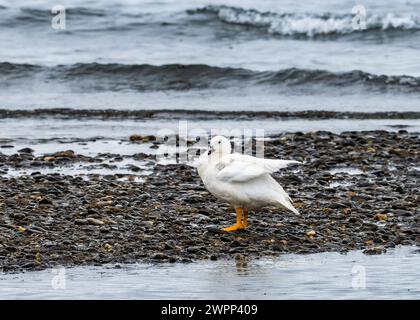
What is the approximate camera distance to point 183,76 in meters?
25.1

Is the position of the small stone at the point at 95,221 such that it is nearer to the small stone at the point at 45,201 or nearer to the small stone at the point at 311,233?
the small stone at the point at 45,201

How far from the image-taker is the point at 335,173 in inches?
543

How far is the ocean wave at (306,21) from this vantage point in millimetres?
29938

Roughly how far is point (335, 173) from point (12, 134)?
651 centimetres

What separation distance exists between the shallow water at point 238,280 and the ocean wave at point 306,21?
2087cm

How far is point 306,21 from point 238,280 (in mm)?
22621

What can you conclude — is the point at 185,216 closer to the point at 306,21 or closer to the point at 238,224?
the point at 238,224

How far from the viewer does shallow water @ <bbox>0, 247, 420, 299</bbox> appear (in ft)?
27.9

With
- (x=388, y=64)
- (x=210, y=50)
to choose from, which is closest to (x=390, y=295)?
(x=388, y=64)

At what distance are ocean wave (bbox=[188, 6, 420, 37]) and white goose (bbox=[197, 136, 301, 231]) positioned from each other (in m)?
19.7

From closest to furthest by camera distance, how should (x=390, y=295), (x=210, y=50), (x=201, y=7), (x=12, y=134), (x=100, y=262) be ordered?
(x=390, y=295) < (x=100, y=262) < (x=12, y=134) < (x=210, y=50) < (x=201, y=7)

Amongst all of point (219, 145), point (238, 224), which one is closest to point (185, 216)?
point (238, 224)

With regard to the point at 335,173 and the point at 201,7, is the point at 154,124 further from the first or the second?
the point at 201,7

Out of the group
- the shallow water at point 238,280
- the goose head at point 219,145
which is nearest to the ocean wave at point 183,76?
the goose head at point 219,145
